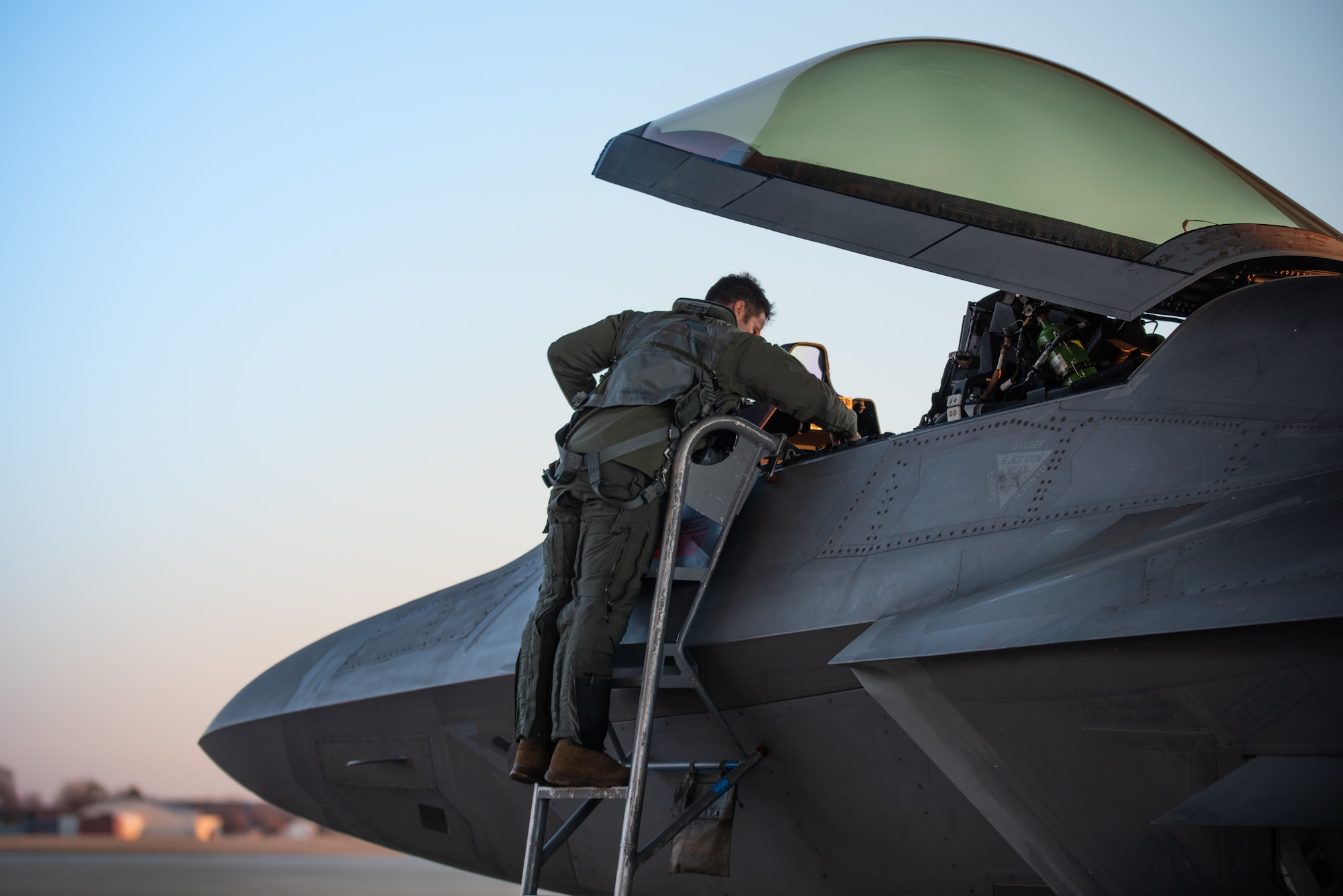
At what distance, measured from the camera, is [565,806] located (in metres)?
4.68

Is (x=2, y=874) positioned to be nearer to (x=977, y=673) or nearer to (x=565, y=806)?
(x=565, y=806)

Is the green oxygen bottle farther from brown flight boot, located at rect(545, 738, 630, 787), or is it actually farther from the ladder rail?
brown flight boot, located at rect(545, 738, 630, 787)

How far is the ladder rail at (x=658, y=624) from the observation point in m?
3.22

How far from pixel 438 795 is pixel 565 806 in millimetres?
930

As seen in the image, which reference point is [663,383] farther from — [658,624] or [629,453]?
[658,624]

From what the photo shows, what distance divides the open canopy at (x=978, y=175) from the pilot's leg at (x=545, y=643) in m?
1.29

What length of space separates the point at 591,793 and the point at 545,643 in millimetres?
596

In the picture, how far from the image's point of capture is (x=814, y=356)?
5.01m

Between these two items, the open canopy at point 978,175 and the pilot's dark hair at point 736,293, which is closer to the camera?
the open canopy at point 978,175

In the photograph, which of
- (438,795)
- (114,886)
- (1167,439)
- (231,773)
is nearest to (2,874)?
(114,886)

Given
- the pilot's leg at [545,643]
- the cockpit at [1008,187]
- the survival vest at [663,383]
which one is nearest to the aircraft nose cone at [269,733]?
the pilot's leg at [545,643]

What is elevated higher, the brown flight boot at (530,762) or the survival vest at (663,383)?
the survival vest at (663,383)

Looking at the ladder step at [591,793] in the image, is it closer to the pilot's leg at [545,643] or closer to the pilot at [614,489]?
the pilot at [614,489]

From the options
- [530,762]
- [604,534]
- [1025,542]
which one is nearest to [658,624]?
[604,534]
